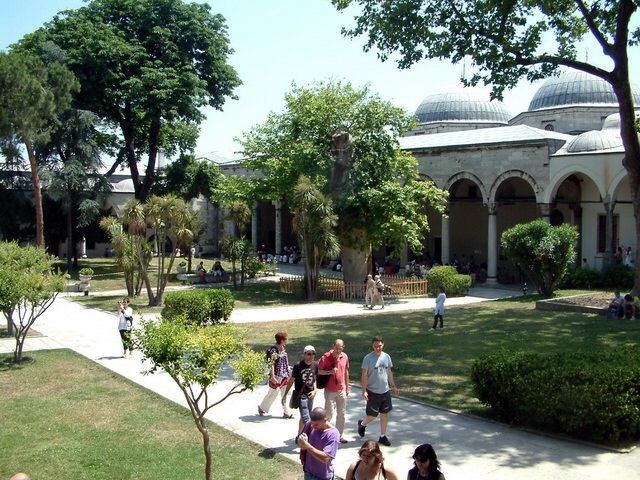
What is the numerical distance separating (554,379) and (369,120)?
68.1 feet

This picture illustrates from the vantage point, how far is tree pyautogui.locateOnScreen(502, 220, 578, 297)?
82.0 ft

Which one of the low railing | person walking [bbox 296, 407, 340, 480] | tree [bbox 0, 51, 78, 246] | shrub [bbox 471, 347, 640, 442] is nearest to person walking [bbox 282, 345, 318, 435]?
person walking [bbox 296, 407, 340, 480]

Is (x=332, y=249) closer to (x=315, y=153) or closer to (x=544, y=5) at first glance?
(x=315, y=153)

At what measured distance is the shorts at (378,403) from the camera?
931cm

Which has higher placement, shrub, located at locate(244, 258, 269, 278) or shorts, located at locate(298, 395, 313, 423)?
shrub, located at locate(244, 258, 269, 278)

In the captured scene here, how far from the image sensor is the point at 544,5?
723 inches

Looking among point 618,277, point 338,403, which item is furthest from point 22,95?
point 618,277

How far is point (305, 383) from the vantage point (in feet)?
30.3

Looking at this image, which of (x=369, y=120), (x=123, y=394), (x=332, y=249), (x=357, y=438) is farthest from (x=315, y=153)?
(x=357, y=438)

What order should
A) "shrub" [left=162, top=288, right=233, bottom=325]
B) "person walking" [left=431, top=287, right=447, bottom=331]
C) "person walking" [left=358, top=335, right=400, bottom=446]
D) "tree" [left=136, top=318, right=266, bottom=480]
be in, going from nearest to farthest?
1. "tree" [left=136, top=318, right=266, bottom=480]
2. "person walking" [left=358, top=335, right=400, bottom=446]
3. "person walking" [left=431, top=287, right=447, bottom=331]
4. "shrub" [left=162, top=288, right=233, bottom=325]

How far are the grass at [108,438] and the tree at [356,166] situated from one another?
1581 cm

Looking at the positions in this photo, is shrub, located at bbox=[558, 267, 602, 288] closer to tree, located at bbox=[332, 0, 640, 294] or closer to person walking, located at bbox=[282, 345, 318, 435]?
tree, located at bbox=[332, 0, 640, 294]

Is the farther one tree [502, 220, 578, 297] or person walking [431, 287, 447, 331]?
tree [502, 220, 578, 297]

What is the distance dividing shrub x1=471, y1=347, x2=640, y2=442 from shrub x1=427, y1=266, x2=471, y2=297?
1775cm
